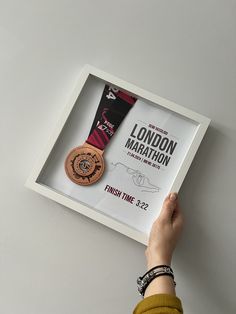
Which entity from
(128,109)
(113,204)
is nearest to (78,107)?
(128,109)

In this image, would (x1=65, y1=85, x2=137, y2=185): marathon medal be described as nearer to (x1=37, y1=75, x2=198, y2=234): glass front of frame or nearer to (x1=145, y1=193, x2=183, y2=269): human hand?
(x1=37, y1=75, x2=198, y2=234): glass front of frame

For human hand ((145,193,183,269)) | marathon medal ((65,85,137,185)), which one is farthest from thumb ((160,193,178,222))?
marathon medal ((65,85,137,185))

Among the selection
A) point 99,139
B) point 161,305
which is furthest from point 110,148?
point 161,305

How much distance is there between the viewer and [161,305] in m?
Result: 0.69

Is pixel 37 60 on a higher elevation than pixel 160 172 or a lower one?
higher

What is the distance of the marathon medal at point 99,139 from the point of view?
Answer: 2.61 ft

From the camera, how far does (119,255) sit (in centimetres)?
81

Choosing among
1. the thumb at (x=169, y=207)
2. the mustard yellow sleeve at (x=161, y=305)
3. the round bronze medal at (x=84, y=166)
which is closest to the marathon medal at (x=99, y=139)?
the round bronze medal at (x=84, y=166)

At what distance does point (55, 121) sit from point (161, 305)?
41 cm

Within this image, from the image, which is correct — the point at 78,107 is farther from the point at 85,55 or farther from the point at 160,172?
the point at 160,172

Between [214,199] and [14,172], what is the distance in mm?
415

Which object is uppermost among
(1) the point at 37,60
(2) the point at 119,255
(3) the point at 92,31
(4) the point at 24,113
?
(3) the point at 92,31

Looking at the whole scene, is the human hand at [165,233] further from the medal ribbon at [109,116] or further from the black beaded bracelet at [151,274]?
the medal ribbon at [109,116]

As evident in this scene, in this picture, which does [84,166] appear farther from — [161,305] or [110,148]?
[161,305]
